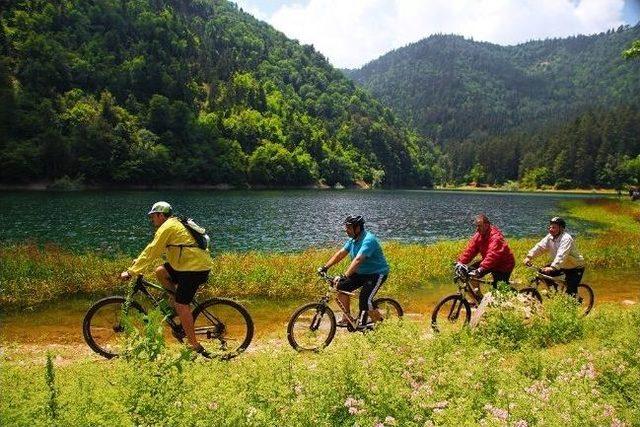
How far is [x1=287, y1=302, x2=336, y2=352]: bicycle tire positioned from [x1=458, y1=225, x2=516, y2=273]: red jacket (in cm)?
423

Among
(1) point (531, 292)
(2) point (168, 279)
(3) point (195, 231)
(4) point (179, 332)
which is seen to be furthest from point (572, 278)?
(2) point (168, 279)

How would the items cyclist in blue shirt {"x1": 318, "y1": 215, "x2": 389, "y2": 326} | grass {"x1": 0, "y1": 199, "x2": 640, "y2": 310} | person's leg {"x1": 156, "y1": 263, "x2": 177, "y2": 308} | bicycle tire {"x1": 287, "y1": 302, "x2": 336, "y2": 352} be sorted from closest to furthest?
person's leg {"x1": 156, "y1": 263, "x2": 177, "y2": 308} < cyclist in blue shirt {"x1": 318, "y1": 215, "x2": 389, "y2": 326} < bicycle tire {"x1": 287, "y1": 302, "x2": 336, "y2": 352} < grass {"x1": 0, "y1": 199, "x2": 640, "y2": 310}

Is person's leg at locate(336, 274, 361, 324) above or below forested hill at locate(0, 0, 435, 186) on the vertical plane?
below

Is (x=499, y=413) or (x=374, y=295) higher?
(x=499, y=413)

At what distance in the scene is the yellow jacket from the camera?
9539mm

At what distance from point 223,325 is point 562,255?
9.73 metres

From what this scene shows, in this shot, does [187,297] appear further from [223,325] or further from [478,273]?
[478,273]

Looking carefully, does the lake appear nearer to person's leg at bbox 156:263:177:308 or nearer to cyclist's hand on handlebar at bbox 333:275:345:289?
person's leg at bbox 156:263:177:308

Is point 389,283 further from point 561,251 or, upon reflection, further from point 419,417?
point 419,417

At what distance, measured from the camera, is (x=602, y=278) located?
86.9 feet

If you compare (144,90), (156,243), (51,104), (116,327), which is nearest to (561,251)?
(156,243)

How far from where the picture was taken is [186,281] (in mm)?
9867

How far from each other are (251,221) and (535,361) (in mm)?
50166

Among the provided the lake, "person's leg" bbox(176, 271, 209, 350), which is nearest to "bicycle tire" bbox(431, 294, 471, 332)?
"person's leg" bbox(176, 271, 209, 350)
